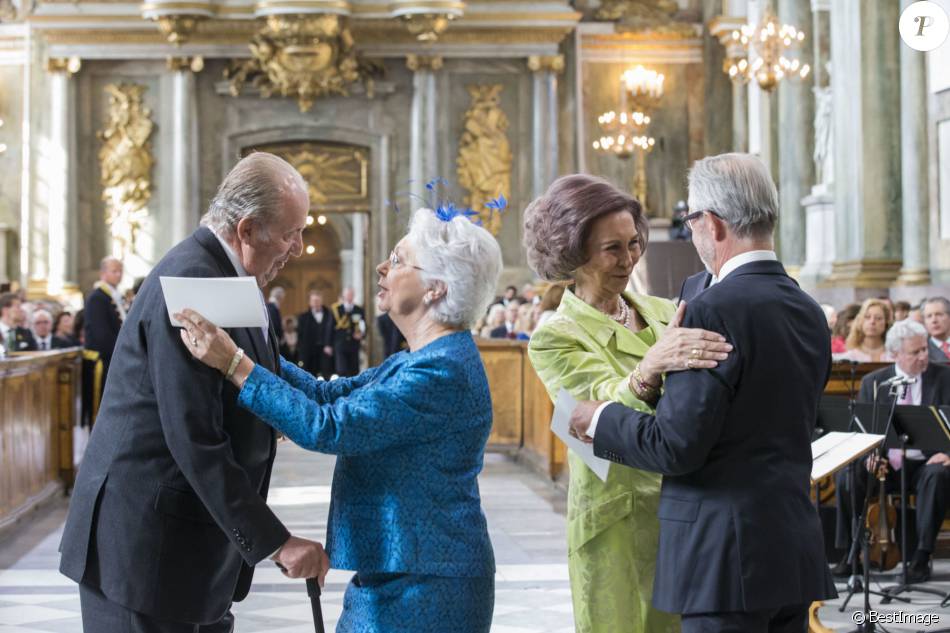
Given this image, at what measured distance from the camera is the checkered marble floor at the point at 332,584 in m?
6.42

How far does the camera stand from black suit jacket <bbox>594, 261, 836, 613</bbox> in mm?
2775

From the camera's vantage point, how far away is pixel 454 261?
3.02 m

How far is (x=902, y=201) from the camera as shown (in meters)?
13.1

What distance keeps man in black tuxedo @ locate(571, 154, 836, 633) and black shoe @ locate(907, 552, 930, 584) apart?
4939mm

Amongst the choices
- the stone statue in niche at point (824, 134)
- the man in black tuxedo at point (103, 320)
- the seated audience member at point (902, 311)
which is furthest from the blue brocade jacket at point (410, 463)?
the stone statue in niche at point (824, 134)

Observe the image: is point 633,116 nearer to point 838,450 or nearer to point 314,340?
point 314,340

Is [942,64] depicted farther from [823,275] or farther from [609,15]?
[609,15]

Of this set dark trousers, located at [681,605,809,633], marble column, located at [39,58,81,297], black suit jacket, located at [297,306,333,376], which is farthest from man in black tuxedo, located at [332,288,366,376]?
dark trousers, located at [681,605,809,633]

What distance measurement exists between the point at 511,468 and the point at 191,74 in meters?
9.30

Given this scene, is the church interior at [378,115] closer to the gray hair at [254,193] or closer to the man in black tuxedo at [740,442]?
the gray hair at [254,193]

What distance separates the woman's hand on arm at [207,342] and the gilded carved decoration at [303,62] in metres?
15.9

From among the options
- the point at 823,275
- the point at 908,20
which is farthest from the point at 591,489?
the point at 823,275

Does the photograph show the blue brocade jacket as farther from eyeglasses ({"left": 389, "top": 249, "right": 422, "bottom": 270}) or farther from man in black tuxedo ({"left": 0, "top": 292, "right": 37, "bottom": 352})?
man in black tuxedo ({"left": 0, "top": 292, "right": 37, "bottom": 352})

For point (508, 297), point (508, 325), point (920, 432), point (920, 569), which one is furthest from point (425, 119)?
point (920, 432)
